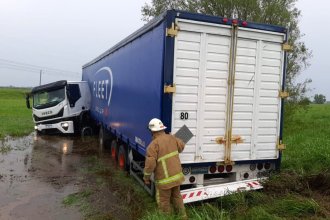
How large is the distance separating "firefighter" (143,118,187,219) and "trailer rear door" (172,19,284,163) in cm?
64

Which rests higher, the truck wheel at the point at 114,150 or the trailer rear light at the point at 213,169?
the trailer rear light at the point at 213,169

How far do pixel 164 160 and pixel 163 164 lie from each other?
6 centimetres

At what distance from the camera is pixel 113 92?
11.0m

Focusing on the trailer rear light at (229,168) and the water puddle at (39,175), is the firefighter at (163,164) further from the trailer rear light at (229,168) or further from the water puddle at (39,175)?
the water puddle at (39,175)

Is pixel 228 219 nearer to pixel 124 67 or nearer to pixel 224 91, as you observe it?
pixel 224 91

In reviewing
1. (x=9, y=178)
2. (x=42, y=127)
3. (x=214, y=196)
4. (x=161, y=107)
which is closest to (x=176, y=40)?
(x=161, y=107)

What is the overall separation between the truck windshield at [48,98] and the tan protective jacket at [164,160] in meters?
11.3

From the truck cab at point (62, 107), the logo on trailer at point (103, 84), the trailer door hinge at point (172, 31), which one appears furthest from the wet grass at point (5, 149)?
the trailer door hinge at point (172, 31)

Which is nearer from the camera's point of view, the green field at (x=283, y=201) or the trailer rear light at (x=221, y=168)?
the green field at (x=283, y=201)

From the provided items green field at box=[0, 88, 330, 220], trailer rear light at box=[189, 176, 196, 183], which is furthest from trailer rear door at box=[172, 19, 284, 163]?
green field at box=[0, 88, 330, 220]

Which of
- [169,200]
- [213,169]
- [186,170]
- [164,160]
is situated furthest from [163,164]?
[213,169]

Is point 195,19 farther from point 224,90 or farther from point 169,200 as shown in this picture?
point 169,200

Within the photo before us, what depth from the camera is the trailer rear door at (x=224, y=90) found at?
6609 mm

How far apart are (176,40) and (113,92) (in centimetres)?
481
